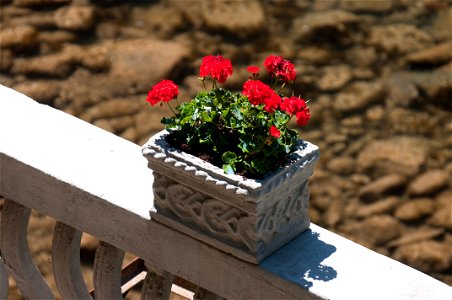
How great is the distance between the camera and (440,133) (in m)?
5.05

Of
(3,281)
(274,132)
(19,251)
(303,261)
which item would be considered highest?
(274,132)

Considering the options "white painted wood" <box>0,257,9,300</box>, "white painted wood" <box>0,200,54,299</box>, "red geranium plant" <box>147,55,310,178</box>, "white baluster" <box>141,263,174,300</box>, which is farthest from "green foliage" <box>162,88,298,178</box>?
"white painted wood" <box>0,257,9,300</box>

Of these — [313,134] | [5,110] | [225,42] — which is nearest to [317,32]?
[225,42]

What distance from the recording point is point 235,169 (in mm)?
1909

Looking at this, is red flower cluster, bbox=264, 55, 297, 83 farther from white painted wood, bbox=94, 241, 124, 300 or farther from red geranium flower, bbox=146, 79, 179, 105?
white painted wood, bbox=94, 241, 124, 300

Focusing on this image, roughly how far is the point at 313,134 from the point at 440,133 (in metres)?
0.63

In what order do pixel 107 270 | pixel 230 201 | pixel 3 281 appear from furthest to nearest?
pixel 3 281, pixel 107 270, pixel 230 201

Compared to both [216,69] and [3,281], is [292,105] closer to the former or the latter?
[216,69]

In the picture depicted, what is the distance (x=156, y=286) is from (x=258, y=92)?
503 millimetres

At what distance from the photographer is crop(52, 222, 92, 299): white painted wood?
228 centimetres

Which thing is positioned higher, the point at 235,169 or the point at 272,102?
the point at 272,102

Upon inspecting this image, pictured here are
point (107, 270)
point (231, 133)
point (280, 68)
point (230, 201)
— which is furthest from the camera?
point (107, 270)

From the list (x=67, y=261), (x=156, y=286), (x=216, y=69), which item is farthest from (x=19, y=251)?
(x=216, y=69)

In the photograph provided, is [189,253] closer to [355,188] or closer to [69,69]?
[355,188]
